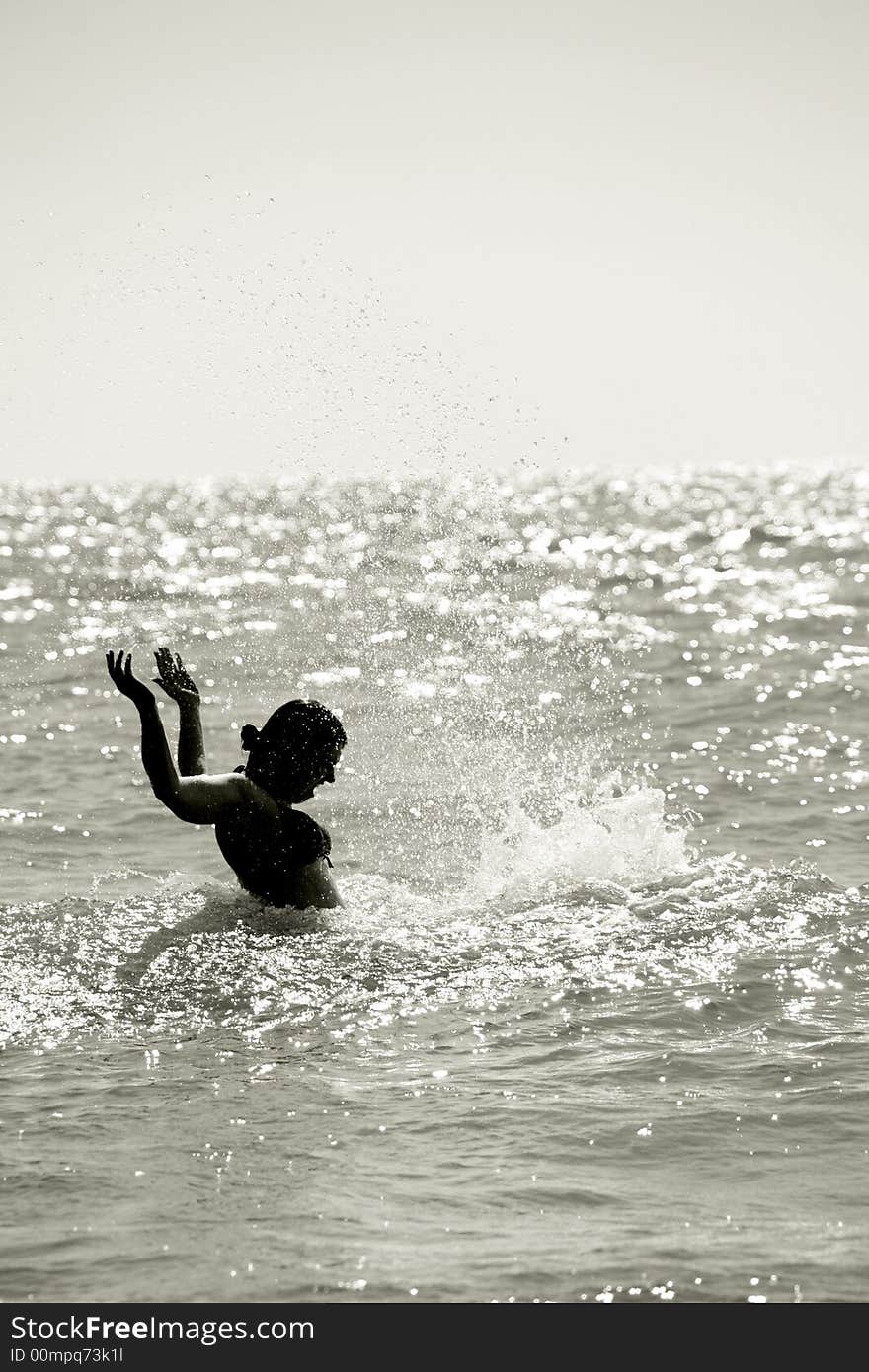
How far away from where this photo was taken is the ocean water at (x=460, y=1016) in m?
5.26

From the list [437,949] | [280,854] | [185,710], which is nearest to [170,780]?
[185,710]

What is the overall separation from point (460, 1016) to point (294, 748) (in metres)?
1.80

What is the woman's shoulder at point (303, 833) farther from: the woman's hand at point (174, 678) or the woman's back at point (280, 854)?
the woman's hand at point (174, 678)

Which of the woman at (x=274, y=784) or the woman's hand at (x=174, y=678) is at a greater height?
the woman's hand at (x=174, y=678)

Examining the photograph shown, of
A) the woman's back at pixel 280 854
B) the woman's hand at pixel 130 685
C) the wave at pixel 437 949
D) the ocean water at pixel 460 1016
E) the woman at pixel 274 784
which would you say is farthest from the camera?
the woman's back at pixel 280 854

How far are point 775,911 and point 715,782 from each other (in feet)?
19.0

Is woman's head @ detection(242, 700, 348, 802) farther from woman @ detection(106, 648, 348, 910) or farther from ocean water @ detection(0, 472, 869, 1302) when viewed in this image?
ocean water @ detection(0, 472, 869, 1302)

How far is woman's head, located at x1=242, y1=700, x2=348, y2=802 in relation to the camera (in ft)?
27.9

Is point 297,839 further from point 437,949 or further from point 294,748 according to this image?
point 437,949

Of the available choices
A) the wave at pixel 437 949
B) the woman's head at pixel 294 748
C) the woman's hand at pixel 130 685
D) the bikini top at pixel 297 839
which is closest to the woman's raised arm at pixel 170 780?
the woman's hand at pixel 130 685

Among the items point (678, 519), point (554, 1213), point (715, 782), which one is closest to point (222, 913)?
point (554, 1213)

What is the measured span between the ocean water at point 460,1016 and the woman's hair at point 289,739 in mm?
1009

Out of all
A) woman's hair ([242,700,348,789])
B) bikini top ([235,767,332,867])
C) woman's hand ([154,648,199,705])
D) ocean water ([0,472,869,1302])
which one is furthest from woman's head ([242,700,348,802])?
ocean water ([0,472,869,1302])

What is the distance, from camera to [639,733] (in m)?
18.9
